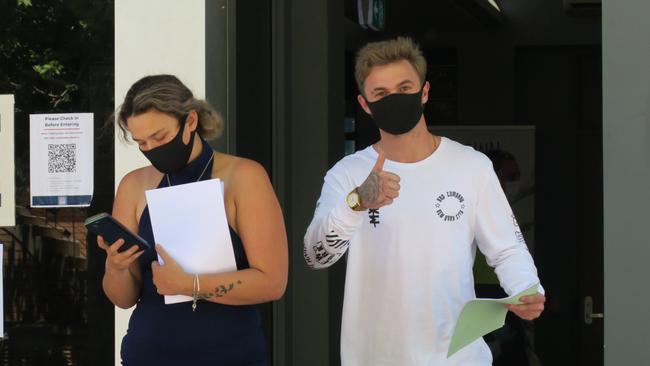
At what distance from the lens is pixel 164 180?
9.78ft

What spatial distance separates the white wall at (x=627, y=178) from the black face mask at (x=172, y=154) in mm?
1535

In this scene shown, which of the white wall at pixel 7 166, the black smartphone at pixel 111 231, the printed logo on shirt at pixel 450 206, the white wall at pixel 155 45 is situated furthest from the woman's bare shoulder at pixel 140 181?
the white wall at pixel 7 166

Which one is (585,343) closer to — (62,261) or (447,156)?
(62,261)

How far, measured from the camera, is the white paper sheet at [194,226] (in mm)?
2811

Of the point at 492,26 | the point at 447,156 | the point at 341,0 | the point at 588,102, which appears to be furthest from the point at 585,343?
the point at 447,156

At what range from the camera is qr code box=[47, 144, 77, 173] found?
171 inches

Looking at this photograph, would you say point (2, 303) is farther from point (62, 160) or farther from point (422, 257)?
point (422, 257)

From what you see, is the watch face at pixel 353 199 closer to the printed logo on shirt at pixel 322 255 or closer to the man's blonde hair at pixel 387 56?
the printed logo on shirt at pixel 322 255

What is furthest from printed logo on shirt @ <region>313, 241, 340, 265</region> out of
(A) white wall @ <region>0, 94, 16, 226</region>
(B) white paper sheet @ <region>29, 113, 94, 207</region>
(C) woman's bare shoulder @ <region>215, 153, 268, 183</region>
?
(A) white wall @ <region>0, 94, 16, 226</region>

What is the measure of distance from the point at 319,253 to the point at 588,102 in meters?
6.21

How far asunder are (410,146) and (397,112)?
4.5 inches

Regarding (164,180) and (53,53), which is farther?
(53,53)

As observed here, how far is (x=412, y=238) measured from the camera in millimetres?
3051

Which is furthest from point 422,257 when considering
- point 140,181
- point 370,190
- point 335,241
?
point 140,181
